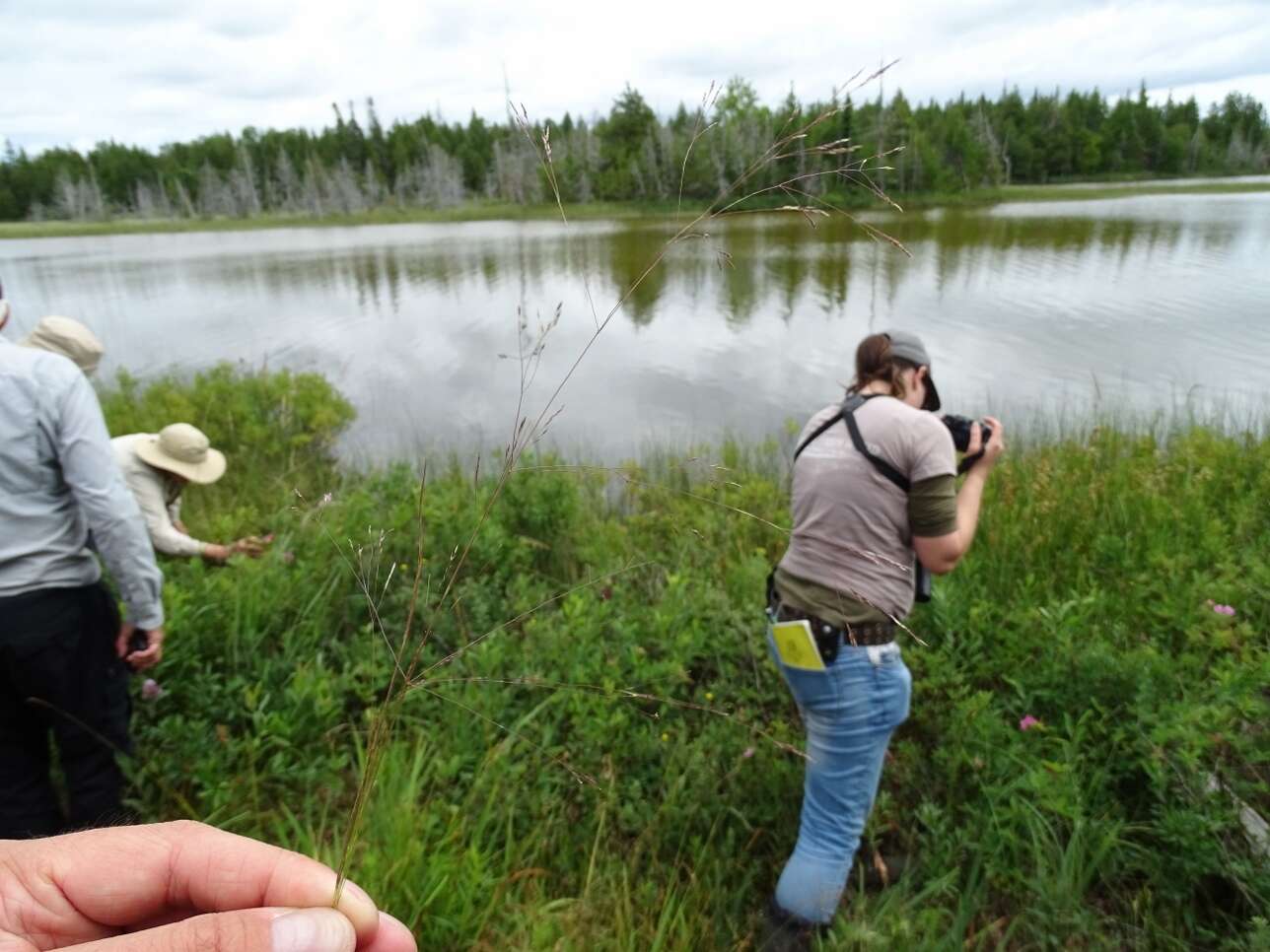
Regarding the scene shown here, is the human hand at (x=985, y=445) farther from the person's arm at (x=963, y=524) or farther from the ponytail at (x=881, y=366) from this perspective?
the ponytail at (x=881, y=366)

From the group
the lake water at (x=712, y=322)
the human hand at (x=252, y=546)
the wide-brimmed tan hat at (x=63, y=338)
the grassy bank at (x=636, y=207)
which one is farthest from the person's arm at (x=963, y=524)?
the grassy bank at (x=636, y=207)

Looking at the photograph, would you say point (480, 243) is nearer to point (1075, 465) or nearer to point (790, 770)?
point (1075, 465)

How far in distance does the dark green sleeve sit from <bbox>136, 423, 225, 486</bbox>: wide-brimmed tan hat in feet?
12.9

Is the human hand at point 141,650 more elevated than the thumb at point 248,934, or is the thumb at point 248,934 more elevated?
the thumb at point 248,934

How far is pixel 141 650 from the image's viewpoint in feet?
9.84

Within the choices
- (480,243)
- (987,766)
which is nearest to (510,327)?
(987,766)

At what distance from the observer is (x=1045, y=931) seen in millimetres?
2369

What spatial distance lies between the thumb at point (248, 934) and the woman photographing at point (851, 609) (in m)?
1.93

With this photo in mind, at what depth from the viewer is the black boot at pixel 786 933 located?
2.47m

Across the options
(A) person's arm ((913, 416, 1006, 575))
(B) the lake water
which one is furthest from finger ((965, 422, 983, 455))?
(B) the lake water

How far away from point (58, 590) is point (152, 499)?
201 centimetres

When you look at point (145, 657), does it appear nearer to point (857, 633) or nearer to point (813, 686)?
point (813, 686)

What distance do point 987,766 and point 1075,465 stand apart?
3.93m

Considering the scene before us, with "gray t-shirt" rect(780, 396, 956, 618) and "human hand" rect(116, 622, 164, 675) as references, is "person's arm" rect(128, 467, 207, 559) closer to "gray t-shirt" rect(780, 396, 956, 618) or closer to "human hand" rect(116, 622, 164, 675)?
"human hand" rect(116, 622, 164, 675)
